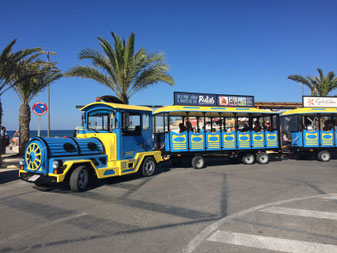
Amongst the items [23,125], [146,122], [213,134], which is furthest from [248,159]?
[23,125]

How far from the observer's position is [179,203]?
5672mm

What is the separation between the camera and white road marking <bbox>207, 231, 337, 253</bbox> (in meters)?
3.39

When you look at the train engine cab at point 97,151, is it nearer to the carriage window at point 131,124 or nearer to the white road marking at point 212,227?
the carriage window at point 131,124

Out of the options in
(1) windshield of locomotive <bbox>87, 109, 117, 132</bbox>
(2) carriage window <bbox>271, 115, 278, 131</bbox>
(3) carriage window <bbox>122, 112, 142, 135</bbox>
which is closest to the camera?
(1) windshield of locomotive <bbox>87, 109, 117, 132</bbox>

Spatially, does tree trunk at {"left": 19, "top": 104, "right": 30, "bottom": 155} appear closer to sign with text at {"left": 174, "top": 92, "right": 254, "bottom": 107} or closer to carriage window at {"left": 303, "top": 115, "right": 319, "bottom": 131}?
sign with text at {"left": 174, "top": 92, "right": 254, "bottom": 107}

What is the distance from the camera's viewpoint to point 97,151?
7891 millimetres

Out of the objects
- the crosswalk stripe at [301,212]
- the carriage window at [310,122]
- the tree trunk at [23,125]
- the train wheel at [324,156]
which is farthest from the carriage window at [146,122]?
the tree trunk at [23,125]

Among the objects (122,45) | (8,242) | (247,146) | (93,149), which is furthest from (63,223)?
(122,45)

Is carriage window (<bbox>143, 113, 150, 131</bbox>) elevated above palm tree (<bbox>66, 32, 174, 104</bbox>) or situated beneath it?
situated beneath

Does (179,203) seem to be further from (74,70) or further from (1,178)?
(74,70)

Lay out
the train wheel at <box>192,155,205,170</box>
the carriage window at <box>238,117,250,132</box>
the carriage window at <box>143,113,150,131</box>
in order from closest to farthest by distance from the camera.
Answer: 1. the carriage window at <box>143,113,150,131</box>
2. the train wheel at <box>192,155,205,170</box>
3. the carriage window at <box>238,117,250,132</box>

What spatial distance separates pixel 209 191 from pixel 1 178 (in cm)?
799

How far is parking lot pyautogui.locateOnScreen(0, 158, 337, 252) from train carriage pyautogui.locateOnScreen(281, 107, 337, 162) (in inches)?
224

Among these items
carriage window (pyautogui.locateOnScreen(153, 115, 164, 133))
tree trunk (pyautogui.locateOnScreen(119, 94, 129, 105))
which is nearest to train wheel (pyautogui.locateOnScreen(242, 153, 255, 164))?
carriage window (pyautogui.locateOnScreen(153, 115, 164, 133))
